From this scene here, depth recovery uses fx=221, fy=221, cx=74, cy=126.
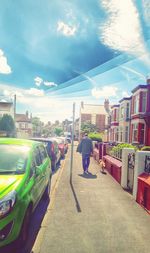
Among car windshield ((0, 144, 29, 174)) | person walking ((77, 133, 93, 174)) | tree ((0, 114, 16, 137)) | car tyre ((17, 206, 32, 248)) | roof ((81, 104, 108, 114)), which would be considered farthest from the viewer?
roof ((81, 104, 108, 114))

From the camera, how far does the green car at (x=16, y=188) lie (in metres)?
3.06

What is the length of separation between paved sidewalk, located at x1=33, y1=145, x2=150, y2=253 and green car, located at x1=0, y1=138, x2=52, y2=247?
0.68m

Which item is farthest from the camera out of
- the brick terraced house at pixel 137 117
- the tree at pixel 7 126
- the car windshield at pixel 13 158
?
the tree at pixel 7 126

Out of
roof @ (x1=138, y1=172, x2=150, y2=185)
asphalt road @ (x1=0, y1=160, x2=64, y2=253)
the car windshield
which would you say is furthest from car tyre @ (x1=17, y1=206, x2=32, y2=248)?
roof @ (x1=138, y1=172, x2=150, y2=185)

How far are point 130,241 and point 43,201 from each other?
2.82 m

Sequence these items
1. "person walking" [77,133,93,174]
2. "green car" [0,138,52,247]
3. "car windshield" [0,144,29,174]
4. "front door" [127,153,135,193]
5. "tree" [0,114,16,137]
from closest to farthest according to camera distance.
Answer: "green car" [0,138,52,247] → "car windshield" [0,144,29,174] → "front door" [127,153,135,193] → "person walking" [77,133,93,174] → "tree" [0,114,16,137]

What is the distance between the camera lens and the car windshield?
4.05 metres

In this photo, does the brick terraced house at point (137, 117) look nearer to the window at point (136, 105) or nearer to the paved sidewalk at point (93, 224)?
the window at point (136, 105)

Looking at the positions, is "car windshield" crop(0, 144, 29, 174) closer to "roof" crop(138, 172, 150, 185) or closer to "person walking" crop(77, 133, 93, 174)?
"roof" crop(138, 172, 150, 185)

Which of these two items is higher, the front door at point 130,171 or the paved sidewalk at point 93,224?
the front door at point 130,171

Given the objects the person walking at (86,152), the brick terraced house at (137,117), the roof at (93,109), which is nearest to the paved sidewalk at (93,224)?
the person walking at (86,152)

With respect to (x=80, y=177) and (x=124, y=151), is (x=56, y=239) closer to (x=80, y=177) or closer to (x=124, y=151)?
(x=124, y=151)

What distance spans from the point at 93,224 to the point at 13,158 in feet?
7.13

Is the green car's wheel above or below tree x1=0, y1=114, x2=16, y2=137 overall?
below
